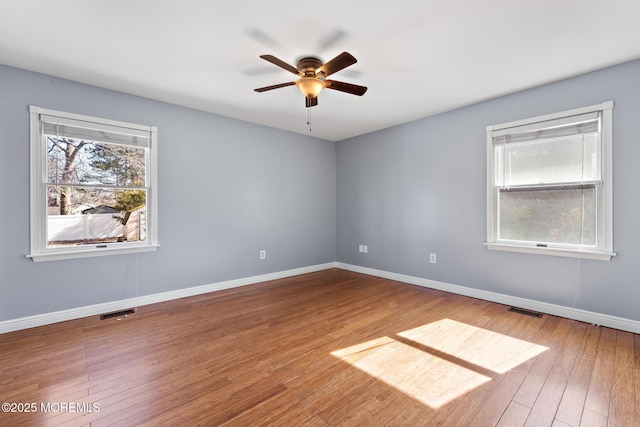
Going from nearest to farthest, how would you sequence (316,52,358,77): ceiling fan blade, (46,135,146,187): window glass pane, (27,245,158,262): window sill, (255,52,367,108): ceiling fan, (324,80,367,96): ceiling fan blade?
(316,52,358,77): ceiling fan blade
(255,52,367,108): ceiling fan
(324,80,367,96): ceiling fan blade
(27,245,158,262): window sill
(46,135,146,187): window glass pane

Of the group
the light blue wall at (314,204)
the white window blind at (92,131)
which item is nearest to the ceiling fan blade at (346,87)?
the light blue wall at (314,204)

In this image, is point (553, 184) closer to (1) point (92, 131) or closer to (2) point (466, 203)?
(2) point (466, 203)

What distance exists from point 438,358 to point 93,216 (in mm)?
3750

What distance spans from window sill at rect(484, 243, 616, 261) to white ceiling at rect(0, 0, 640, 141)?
1788 millimetres

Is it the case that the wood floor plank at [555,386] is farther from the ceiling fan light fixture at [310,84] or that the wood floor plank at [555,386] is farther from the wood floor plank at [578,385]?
the ceiling fan light fixture at [310,84]

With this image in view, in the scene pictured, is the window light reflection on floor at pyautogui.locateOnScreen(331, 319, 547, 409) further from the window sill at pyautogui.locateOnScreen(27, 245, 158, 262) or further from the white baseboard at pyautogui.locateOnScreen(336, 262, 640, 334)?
the window sill at pyautogui.locateOnScreen(27, 245, 158, 262)

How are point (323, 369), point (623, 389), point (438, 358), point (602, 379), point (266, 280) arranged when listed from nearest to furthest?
point (623, 389), point (602, 379), point (323, 369), point (438, 358), point (266, 280)

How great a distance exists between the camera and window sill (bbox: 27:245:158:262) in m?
2.75

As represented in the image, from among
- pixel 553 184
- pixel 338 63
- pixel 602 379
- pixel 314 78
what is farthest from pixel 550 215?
pixel 314 78

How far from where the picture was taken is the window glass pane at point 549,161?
2.82 metres

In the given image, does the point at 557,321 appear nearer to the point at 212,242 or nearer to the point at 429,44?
the point at 429,44

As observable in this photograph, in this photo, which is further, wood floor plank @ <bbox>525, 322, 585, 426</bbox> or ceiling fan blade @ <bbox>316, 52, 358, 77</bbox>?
ceiling fan blade @ <bbox>316, 52, 358, 77</bbox>

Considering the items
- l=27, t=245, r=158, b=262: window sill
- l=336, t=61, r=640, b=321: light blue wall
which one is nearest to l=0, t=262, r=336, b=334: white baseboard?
l=27, t=245, r=158, b=262: window sill

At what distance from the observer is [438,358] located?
214 cm
